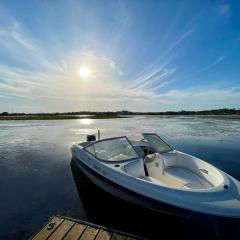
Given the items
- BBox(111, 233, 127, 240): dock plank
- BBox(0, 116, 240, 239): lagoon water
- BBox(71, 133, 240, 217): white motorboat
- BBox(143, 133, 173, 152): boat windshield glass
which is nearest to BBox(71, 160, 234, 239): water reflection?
BBox(0, 116, 240, 239): lagoon water

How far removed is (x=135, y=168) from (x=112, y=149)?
70.3 inches

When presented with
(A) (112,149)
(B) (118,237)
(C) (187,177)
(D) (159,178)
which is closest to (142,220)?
(D) (159,178)

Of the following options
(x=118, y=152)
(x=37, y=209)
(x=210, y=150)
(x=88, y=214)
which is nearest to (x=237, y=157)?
(x=210, y=150)

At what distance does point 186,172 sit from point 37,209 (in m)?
4.95

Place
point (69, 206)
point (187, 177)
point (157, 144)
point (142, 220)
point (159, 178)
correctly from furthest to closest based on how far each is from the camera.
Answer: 1. point (157, 144)
2. point (159, 178)
3. point (187, 177)
4. point (69, 206)
5. point (142, 220)

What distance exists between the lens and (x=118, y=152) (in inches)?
346

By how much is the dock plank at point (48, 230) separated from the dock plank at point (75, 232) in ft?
1.11

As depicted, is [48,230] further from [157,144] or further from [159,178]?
[157,144]

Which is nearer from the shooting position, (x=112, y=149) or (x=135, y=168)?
(x=135, y=168)

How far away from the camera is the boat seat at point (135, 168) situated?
23.5 ft

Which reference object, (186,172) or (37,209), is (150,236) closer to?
(186,172)

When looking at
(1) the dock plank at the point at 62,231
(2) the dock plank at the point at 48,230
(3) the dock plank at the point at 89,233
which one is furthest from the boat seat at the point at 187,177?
(2) the dock plank at the point at 48,230

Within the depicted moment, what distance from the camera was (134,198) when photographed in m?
6.06

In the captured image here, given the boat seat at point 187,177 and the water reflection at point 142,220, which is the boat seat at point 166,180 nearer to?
the boat seat at point 187,177
